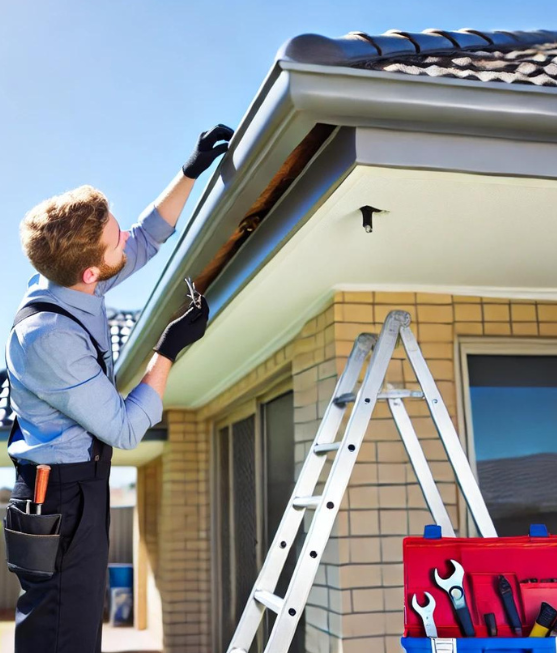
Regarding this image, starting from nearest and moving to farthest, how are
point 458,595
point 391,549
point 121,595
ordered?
point 458,595 → point 391,549 → point 121,595

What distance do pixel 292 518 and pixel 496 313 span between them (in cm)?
154

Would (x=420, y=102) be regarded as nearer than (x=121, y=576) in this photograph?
Yes

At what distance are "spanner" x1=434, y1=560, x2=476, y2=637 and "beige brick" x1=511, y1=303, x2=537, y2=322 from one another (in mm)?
1801

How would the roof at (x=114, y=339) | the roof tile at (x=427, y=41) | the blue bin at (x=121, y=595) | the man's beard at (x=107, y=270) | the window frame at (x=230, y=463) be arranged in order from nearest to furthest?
the man's beard at (x=107, y=270) < the roof tile at (x=427, y=41) < the window frame at (x=230, y=463) < the roof at (x=114, y=339) < the blue bin at (x=121, y=595)

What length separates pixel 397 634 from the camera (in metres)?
3.76

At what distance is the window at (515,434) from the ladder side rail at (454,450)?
3.33ft

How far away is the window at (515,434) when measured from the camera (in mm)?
3994

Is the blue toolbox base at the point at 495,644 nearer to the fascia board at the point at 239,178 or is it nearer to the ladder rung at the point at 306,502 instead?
the ladder rung at the point at 306,502

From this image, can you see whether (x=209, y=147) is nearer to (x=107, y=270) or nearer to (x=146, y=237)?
(x=146, y=237)

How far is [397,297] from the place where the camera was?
4.03 m

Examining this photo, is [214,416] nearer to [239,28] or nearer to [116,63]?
[239,28]

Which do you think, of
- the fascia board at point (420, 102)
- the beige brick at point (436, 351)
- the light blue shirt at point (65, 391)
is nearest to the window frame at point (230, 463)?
the beige brick at point (436, 351)

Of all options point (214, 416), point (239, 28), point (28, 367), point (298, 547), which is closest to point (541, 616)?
point (28, 367)

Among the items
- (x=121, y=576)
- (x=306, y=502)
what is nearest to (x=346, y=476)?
(x=306, y=502)
